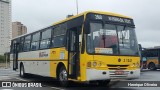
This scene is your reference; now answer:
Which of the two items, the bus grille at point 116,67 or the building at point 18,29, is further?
the building at point 18,29

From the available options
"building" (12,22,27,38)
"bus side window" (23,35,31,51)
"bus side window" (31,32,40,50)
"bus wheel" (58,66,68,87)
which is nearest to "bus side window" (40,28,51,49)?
"bus side window" (31,32,40,50)

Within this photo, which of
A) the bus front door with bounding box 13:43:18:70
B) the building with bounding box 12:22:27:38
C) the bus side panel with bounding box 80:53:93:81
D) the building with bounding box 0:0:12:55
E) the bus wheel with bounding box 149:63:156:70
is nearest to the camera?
the bus side panel with bounding box 80:53:93:81

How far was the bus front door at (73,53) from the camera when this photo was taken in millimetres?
13713

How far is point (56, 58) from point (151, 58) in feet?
75.4

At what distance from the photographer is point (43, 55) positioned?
17.8 meters

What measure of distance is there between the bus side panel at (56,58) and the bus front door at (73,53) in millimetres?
370

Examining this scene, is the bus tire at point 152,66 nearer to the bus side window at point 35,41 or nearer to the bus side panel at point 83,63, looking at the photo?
the bus side window at point 35,41

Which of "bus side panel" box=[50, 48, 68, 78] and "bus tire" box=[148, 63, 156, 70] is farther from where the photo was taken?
"bus tire" box=[148, 63, 156, 70]

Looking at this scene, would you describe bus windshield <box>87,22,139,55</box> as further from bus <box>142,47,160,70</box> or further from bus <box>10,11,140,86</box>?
bus <box>142,47,160,70</box>

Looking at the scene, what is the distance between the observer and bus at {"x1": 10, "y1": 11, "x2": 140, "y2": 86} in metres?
12.8

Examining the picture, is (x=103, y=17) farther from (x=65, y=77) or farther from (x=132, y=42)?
(x=65, y=77)

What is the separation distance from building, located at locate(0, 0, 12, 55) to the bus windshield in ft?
240

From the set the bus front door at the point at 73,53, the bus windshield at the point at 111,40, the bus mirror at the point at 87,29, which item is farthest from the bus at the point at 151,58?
the bus mirror at the point at 87,29

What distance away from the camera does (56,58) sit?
15750 millimetres
